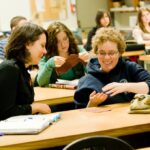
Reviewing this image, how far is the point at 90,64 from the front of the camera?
8.82ft

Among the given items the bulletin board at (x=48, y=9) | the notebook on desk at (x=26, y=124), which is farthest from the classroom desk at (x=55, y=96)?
the bulletin board at (x=48, y=9)

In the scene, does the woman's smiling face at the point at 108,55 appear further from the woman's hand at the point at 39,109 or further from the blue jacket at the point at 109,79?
the woman's hand at the point at 39,109

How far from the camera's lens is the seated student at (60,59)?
326 centimetres

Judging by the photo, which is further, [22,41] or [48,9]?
[48,9]

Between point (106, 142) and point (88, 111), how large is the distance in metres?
0.79

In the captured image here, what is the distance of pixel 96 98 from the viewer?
7.82 ft

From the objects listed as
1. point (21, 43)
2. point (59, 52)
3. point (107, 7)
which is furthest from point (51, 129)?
point (107, 7)

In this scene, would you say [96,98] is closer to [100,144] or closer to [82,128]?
[82,128]

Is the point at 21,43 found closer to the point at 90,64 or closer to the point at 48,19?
the point at 90,64

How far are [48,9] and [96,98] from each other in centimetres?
554

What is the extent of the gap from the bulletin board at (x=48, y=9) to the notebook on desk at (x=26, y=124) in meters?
5.56

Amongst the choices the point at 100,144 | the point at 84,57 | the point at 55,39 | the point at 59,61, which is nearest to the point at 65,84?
the point at 59,61

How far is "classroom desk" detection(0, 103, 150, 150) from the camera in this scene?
72.2 inches

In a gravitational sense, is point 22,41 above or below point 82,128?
above
